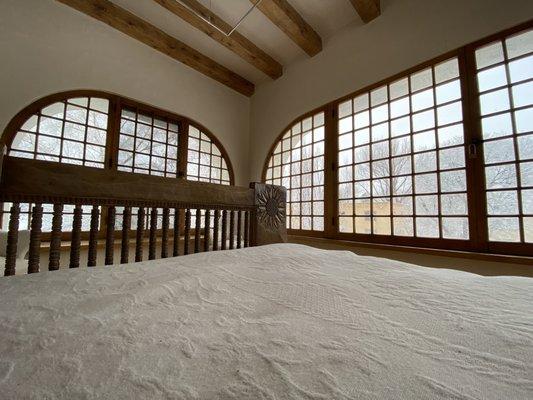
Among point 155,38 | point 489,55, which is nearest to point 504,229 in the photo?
point 489,55

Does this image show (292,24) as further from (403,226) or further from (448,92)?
(403,226)

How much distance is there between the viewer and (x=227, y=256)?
0.75 m

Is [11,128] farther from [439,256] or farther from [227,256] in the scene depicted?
[439,256]

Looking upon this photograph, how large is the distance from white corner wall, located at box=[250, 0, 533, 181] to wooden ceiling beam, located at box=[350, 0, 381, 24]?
6 cm

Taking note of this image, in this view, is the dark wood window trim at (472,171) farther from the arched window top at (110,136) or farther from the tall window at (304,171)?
the arched window top at (110,136)

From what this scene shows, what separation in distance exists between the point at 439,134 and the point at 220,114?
254cm

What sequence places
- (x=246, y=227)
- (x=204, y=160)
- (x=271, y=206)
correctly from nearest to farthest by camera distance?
1. (x=246, y=227)
2. (x=271, y=206)
3. (x=204, y=160)

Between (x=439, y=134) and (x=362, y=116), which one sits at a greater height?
(x=362, y=116)

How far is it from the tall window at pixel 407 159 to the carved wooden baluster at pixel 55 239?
205cm

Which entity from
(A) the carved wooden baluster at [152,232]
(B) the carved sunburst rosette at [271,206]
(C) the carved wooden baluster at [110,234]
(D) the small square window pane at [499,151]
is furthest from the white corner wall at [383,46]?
(C) the carved wooden baluster at [110,234]

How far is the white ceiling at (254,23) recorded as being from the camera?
2.16 meters

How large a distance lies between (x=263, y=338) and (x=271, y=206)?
104cm

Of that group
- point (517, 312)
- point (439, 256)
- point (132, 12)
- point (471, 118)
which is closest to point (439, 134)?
point (471, 118)

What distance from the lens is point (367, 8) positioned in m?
2.03
